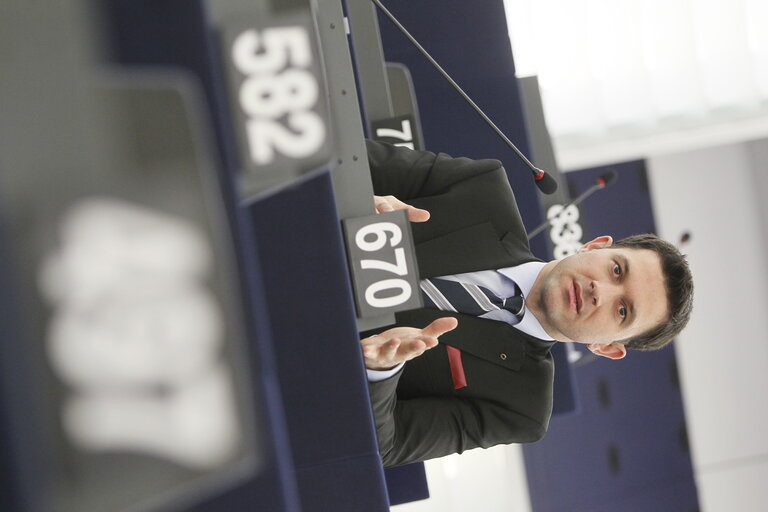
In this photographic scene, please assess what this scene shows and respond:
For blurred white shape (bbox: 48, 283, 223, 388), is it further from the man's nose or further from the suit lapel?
the man's nose

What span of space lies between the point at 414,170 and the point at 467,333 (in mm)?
416

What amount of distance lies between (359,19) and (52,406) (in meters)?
1.80

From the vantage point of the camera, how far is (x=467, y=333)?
187cm

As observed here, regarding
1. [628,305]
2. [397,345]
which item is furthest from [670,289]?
[397,345]

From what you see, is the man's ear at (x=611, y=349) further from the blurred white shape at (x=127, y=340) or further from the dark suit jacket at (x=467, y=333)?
the blurred white shape at (x=127, y=340)

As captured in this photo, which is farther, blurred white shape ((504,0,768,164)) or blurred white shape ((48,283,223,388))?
blurred white shape ((504,0,768,164))

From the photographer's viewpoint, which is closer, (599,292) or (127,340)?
(127,340)

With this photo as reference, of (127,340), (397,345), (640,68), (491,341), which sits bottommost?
(491,341)

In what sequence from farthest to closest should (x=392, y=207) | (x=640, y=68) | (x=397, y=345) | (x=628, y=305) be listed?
(x=640, y=68) → (x=628, y=305) → (x=392, y=207) → (x=397, y=345)

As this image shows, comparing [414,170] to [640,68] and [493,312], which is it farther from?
[640,68]

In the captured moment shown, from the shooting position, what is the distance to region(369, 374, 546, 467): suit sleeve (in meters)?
1.71

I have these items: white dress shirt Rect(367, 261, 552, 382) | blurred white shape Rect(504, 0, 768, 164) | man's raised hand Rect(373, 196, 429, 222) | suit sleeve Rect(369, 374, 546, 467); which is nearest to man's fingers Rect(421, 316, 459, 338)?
man's raised hand Rect(373, 196, 429, 222)

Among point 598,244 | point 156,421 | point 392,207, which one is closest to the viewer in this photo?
point 156,421

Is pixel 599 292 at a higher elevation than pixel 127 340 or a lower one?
lower
